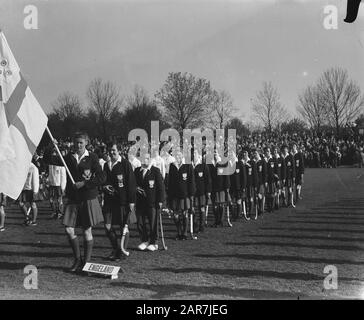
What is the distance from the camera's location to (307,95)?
33.0m

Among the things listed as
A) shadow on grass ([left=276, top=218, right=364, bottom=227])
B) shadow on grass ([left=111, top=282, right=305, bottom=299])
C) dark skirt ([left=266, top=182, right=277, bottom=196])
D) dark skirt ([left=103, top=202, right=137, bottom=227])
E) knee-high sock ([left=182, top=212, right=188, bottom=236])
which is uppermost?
dark skirt ([left=103, top=202, right=137, bottom=227])

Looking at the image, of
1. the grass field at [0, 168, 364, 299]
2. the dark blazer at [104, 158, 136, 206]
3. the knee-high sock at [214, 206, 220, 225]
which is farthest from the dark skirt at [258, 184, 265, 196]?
the dark blazer at [104, 158, 136, 206]

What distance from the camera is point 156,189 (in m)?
9.73

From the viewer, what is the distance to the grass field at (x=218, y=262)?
6.70 m

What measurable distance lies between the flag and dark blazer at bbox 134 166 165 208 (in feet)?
9.83

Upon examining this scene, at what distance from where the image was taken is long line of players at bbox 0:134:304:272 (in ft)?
26.1

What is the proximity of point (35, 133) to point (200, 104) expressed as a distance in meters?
21.9

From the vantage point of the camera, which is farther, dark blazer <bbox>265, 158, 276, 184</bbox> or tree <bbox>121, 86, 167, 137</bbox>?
tree <bbox>121, 86, 167, 137</bbox>

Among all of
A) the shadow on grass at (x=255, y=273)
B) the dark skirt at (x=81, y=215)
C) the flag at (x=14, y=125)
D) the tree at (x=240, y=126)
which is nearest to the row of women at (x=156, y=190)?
the dark skirt at (x=81, y=215)

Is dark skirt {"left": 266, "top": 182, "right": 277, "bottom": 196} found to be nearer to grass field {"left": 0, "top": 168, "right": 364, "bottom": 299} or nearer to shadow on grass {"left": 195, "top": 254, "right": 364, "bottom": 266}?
grass field {"left": 0, "top": 168, "right": 364, "bottom": 299}

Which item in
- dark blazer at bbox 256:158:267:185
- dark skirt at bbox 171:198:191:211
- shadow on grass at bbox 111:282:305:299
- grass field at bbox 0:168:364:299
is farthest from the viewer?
dark blazer at bbox 256:158:267:185

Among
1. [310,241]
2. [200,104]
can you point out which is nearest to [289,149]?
[310,241]

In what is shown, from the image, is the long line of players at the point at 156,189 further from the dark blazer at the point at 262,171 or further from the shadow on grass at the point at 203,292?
the shadow on grass at the point at 203,292
